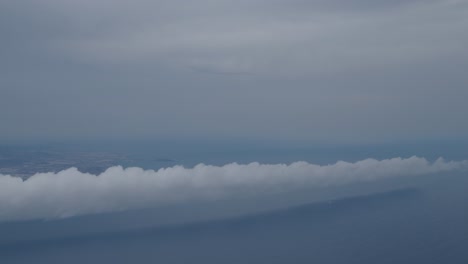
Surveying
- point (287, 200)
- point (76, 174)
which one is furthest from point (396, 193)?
point (76, 174)

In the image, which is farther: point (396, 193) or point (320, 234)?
point (396, 193)

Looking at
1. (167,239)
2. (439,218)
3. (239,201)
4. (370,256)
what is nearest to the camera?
(370,256)

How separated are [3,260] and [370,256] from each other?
22346 mm

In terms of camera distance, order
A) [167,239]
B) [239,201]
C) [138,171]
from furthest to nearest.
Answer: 1. [239,201]
2. [138,171]
3. [167,239]

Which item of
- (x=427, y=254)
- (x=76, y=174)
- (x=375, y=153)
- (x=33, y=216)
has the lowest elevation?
(x=427, y=254)

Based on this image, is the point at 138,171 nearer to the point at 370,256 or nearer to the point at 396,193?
the point at 370,256

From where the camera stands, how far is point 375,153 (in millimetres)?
71250

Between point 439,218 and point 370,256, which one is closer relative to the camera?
point 370,256

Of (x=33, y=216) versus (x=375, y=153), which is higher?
(x=375, y=153)

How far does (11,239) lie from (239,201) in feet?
82.3

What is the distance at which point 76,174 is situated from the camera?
36.8 meters

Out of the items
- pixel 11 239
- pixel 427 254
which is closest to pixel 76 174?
pixel 11 239

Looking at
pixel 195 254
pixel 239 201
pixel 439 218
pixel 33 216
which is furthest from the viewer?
pixel 239 201

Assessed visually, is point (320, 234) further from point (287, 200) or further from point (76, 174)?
point (76, 174)
